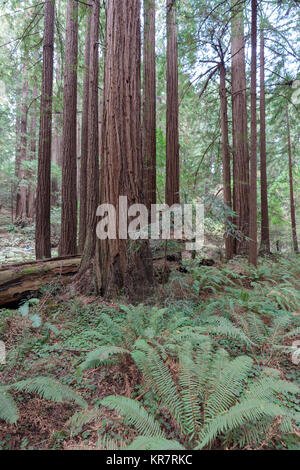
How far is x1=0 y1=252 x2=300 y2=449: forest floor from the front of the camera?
156 centimetres

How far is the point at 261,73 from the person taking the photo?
7656mm

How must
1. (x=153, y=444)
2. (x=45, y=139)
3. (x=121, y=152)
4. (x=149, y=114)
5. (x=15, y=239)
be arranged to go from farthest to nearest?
(x=15, y=239)
(x=149, y=114)
(x=45, y=139)
(x=121, y=152)
(x=153, y=444)

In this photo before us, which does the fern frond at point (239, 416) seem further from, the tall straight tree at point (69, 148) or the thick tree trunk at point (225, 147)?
the tall straight tree at point (69, 148)

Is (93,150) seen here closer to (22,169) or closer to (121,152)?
(121,152)

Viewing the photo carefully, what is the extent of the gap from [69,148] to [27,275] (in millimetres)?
3757

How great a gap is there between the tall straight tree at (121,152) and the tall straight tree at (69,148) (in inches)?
111

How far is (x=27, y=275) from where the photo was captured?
4.00 meters

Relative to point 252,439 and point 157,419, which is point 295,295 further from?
point 157,419

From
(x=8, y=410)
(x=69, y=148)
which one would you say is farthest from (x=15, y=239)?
(x=8, y=410)

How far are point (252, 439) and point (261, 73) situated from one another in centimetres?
958

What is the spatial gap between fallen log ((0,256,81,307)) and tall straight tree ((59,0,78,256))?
172 cm

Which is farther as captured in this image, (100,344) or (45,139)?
(45,139)
